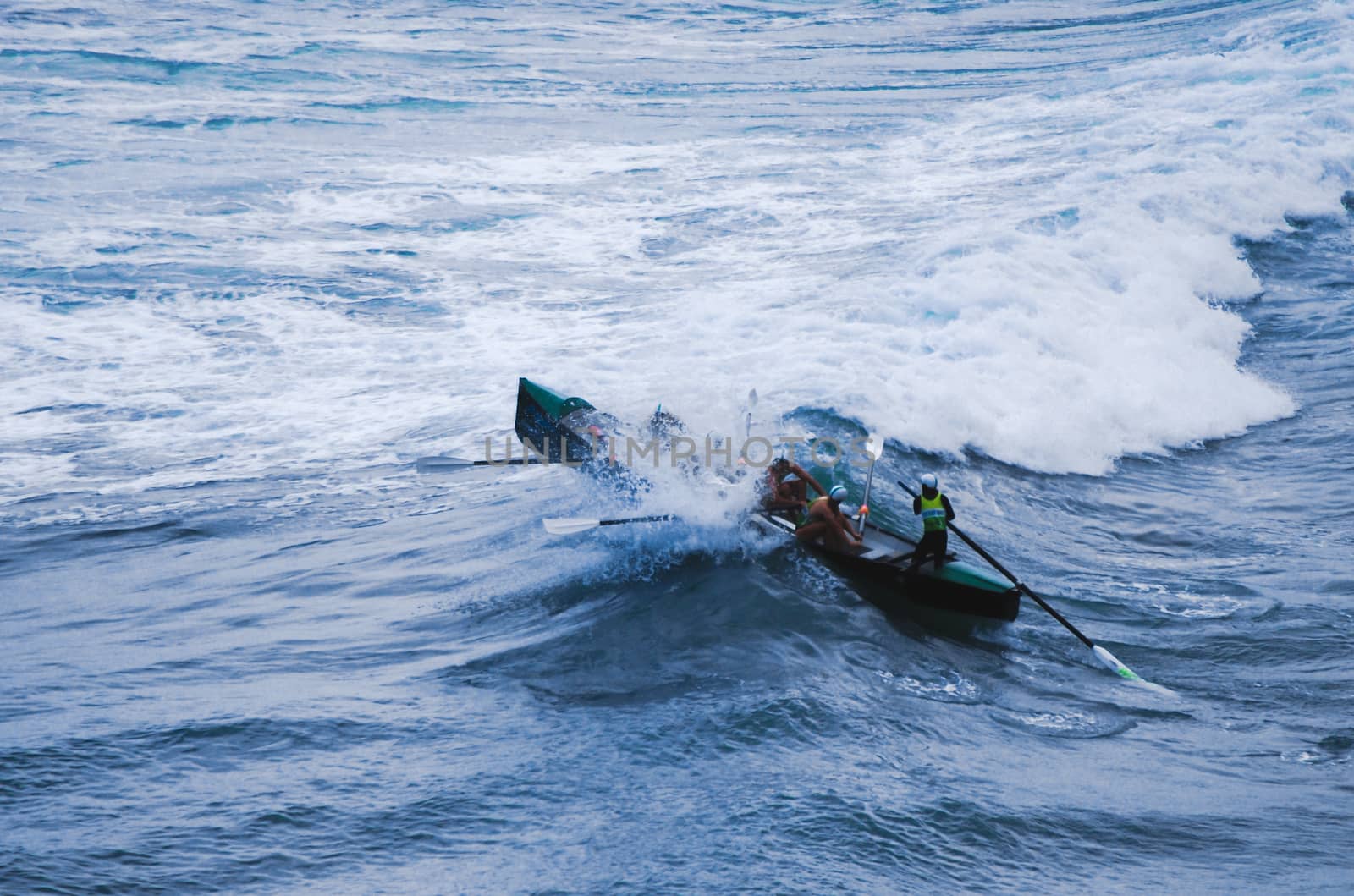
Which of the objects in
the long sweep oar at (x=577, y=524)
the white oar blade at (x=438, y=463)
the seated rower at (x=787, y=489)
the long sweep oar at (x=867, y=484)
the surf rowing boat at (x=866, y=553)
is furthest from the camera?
the white oar blade at (x=438, y=463)

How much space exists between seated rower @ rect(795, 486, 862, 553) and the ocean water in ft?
1.02

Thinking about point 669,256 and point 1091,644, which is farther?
point 669,256

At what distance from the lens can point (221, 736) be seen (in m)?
8.32

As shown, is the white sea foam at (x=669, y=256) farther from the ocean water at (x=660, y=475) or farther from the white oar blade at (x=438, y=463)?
the white oar blade at (x=438, y=463)

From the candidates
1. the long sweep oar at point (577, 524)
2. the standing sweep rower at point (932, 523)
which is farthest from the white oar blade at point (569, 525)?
the standing sweep rower at point (932, 523)

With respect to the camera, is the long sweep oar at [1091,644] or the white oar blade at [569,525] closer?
the long sweep oar at [1091,644]

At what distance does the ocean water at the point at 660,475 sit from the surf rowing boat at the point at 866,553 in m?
0.23

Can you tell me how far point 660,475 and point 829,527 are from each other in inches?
67.9

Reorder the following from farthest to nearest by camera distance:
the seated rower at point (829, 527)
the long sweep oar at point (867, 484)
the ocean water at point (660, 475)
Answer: the long sweep oar at point (867, 484), the seated rower at point (829, 527), the ocean water at point (660, 475)

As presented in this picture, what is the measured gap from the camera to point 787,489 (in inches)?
447

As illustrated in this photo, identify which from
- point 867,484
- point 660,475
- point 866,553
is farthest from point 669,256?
point 866,553

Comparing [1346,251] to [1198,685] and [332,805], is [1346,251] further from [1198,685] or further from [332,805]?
[332,805]

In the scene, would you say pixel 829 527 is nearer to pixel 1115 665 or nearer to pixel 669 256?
pixel 1115 665

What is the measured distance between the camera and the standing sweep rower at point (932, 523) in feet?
33.5
